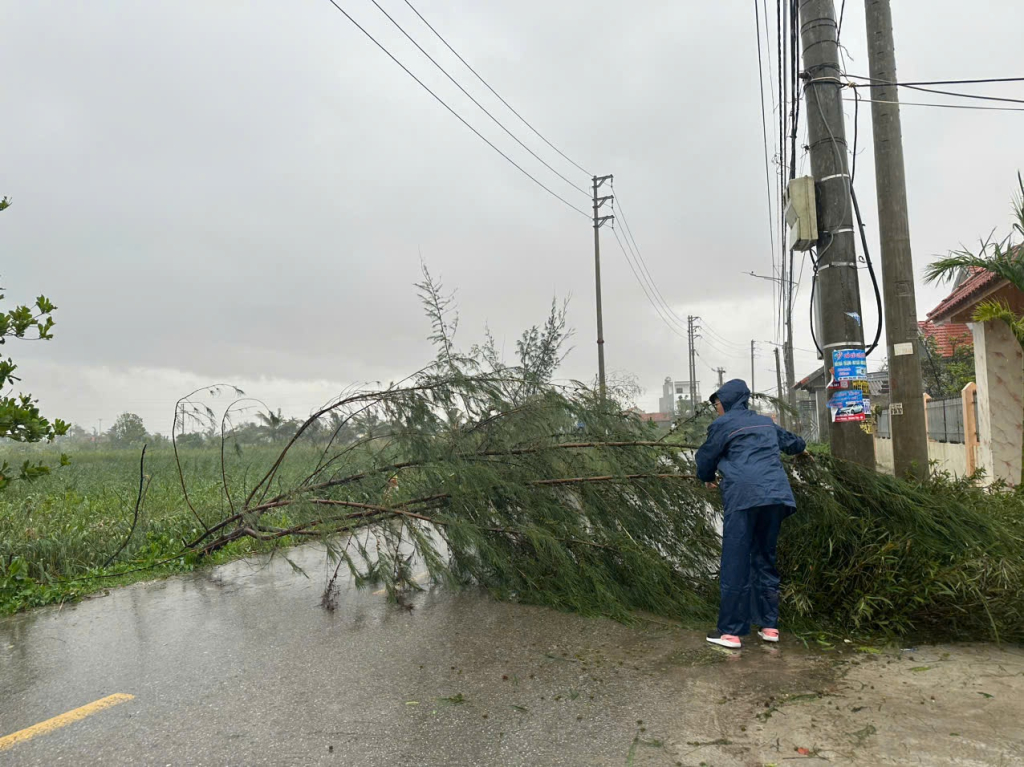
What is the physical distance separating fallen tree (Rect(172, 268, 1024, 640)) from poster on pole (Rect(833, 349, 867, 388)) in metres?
0.81

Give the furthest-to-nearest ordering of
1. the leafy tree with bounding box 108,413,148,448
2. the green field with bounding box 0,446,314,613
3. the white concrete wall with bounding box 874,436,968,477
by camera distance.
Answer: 1. the leafy tree with bounding box 108,413,148,448
2. the white concrete wall with bounding box 874,436,968,477
3. the green field with bounding box 0,446,314,613

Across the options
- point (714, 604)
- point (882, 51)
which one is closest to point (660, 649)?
point (714, 604)

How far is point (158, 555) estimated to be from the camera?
7883 millimetres

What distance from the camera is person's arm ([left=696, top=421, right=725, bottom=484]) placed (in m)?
Answer: 4.91

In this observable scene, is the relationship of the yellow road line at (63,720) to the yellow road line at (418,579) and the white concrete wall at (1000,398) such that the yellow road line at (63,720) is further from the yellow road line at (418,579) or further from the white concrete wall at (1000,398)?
the white concrete wall at (1000,398)

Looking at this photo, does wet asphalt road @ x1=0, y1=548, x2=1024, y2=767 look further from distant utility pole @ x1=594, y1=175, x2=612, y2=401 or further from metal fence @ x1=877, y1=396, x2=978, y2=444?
distant utility pole @ x1=594, y1=175, x2=612, y2=401

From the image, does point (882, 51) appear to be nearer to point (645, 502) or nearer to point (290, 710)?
point (645, 502)

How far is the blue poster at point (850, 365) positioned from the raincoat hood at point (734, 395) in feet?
3.23

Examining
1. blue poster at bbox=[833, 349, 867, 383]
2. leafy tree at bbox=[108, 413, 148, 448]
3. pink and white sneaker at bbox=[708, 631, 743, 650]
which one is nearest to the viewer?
pink and white sneaker at bbox=[708, 631, 743, 650]

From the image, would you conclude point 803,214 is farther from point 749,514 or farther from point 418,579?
point 418,579

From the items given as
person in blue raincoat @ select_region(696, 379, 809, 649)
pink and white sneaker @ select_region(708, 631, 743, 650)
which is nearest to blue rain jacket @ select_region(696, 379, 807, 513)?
person in blue raincoat @ select_region(696, 379, 809, 649)

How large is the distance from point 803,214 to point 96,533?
785cm

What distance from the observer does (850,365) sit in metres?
5.62

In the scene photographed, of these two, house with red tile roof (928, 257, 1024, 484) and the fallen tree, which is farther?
house with red tile roof (928, 257, 1024, 484)
